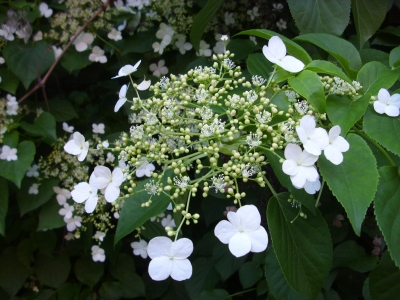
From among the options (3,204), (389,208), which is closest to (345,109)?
(389,208)

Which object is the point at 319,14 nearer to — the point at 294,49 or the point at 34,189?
the point at 294,49

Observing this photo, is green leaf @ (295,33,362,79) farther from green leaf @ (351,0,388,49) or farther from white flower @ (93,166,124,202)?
white flower @ (93,166,124,202)

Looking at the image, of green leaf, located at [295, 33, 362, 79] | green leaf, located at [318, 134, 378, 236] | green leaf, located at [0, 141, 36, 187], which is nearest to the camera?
green leaf, located at [318, 134, 378, 236]

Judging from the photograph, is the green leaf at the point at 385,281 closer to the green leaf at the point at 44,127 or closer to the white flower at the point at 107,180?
the white flower at the point at 107,180

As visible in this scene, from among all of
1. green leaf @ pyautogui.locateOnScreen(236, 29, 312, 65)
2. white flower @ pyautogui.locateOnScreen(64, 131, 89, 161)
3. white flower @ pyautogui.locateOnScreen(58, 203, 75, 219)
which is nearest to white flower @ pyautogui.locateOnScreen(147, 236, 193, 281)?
white flower @ pyautogui.locateOnScreen(64, 131, 89, 161)

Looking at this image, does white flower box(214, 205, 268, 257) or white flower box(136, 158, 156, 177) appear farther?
white flower box(136, 158, 156, 177)
